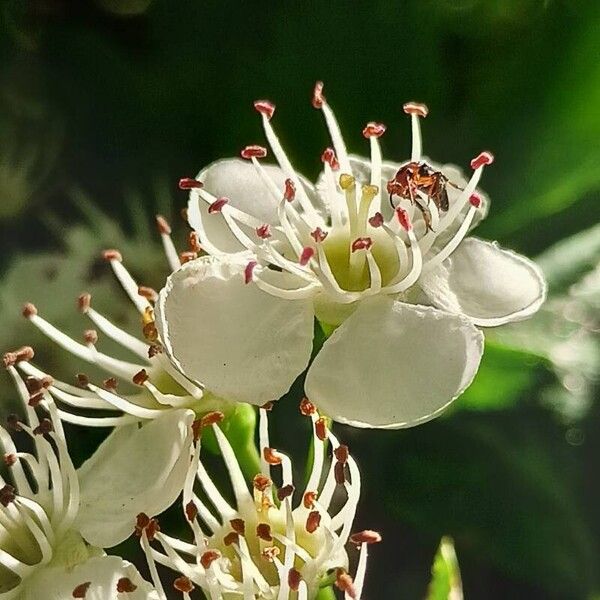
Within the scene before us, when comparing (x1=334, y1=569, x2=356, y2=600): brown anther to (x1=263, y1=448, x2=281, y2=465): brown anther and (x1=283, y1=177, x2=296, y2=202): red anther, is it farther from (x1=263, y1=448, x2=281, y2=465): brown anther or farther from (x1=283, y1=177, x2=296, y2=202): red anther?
(x1=283, y1=177, x2=296, y2=202): red anther

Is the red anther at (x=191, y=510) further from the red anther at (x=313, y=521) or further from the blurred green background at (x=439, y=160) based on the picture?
the blurred green background at (x=439, y=160)

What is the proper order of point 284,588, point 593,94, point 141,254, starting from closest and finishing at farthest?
point 284,588, point 593,94, point 141,254

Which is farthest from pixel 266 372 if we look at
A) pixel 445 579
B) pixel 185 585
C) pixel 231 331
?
pixel 445 579

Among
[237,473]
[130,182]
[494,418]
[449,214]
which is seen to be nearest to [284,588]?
[237,473]

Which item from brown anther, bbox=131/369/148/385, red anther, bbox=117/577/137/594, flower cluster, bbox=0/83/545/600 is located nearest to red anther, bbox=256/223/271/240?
flower cluster, bbox=0/83/545/600

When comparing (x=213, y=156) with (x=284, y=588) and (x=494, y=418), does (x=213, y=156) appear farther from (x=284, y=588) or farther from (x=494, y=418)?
(x=284, y=588)

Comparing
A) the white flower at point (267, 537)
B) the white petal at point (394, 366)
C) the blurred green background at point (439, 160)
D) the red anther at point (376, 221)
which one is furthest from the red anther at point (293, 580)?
the blurred green background at point (439, 160)
